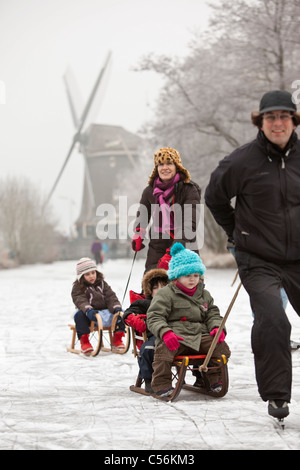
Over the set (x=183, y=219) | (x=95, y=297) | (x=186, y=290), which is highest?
(x=183, y=219)

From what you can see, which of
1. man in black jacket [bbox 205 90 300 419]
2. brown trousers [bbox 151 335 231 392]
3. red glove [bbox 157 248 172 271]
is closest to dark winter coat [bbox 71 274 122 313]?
red glove [bbox 157 248 172 271]

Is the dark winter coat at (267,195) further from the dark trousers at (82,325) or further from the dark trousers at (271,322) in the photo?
the dark trousers at (82,325)

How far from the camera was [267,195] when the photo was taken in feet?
12.0

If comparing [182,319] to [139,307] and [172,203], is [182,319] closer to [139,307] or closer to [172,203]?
[139,307]

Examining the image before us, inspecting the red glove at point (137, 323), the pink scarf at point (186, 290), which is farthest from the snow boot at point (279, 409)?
the red glove at point (137, 323)

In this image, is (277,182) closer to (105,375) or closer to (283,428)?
(283,428)

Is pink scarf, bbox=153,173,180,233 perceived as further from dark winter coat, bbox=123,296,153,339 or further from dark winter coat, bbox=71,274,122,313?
dark winter coat, bbox=71,274,122,313

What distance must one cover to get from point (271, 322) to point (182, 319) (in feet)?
3.51

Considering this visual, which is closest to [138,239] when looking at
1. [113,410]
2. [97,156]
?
[113,410]

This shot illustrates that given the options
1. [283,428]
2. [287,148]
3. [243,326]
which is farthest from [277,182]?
[243,326]

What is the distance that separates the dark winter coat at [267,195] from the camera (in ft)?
11.9

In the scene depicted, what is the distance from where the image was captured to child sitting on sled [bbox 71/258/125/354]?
260 inches

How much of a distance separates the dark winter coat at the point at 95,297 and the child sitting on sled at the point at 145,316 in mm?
1511
